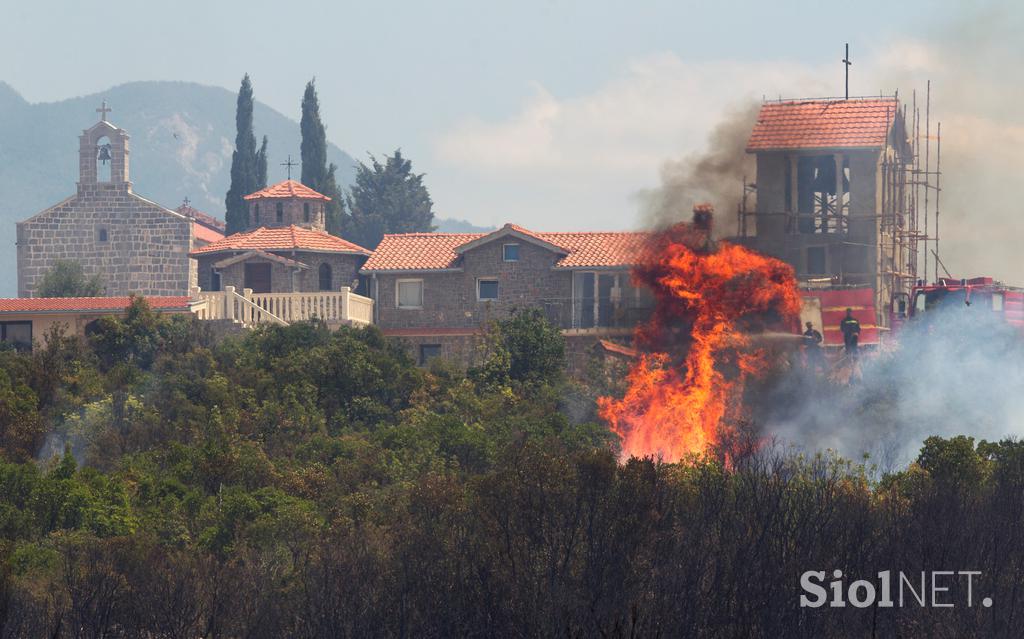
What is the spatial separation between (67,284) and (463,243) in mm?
16789

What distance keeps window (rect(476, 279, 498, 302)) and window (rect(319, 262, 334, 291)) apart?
875 cm

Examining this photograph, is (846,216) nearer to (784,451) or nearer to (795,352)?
(795,352)

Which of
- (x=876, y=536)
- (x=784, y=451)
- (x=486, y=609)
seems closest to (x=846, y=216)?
(x=784, y=451)

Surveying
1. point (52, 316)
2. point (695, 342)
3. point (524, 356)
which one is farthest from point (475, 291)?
point (695, 342)

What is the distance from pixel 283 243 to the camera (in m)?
73.1

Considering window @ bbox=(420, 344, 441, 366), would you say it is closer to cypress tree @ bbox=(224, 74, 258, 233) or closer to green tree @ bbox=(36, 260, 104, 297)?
green tree @ bbox=(36, 260, 104, 297)

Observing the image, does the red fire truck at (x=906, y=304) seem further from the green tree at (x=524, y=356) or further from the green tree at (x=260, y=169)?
the green tree at (x=260, y=169)

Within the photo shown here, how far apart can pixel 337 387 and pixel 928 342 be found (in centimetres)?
1845

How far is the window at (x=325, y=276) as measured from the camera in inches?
2901

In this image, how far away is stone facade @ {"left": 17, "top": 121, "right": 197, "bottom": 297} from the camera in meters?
82.5

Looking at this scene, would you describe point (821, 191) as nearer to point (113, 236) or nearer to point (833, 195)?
point (833, 195)

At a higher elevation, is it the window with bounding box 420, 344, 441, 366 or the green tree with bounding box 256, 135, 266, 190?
the green tree with bounding box 256, 135, 266, 190

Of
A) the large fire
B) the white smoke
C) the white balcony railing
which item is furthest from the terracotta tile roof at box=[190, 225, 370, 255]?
the white smoke

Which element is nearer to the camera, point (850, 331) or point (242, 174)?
point (850, 331)
